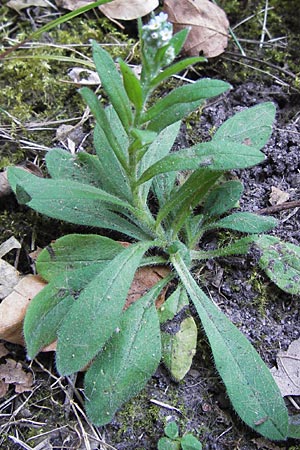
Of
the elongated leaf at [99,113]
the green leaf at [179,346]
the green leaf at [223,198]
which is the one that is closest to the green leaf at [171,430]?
the green leaf at [179,346]

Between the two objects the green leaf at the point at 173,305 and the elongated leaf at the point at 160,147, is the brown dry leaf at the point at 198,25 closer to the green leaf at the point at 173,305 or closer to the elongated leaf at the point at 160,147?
the elongated leaf at the point at 160,147

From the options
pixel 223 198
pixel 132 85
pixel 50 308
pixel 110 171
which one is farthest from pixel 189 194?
pixel 50 308

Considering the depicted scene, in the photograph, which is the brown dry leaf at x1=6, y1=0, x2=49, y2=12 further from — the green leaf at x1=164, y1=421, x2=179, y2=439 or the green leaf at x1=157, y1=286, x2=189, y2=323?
the green leaf at x1=164, y1=421, x2=179, y2=439

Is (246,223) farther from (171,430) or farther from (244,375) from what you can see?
(171,430)

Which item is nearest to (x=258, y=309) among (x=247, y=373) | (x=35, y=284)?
(x=247, y=373)

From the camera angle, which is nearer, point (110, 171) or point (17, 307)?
point (17, 307)

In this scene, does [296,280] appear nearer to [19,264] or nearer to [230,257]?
[230,257]
